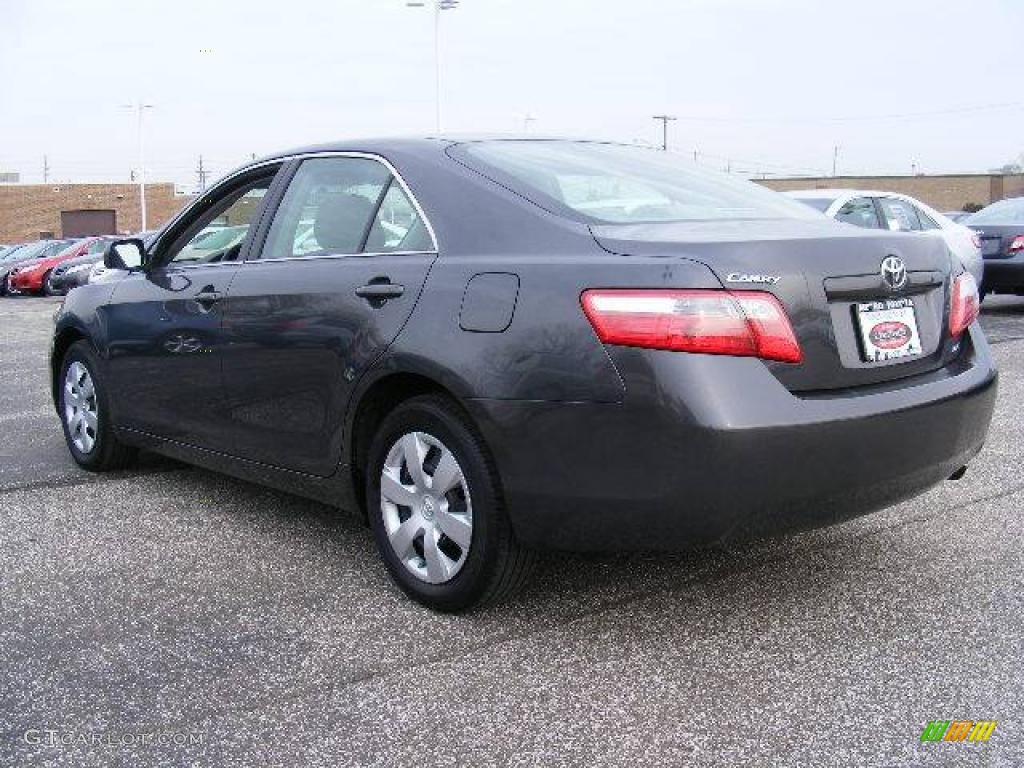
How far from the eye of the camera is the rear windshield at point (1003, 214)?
13.3 m

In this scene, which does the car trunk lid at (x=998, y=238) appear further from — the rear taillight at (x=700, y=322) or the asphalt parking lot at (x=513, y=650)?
the rear taillight at (x=700, y=322)

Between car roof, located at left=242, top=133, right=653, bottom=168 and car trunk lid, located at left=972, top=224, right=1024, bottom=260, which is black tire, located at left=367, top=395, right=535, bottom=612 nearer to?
car roof, located at left=242, top=133, right=653, bottom=168

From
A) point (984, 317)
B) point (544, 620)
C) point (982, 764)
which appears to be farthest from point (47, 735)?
point (984, 317)

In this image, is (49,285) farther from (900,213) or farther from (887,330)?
(887,330)

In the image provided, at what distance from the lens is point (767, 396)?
2965 millimetres

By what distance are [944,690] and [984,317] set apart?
1160 cm

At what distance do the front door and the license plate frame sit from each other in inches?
94.6

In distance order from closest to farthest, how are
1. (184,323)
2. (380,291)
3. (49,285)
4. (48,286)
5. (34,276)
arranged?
1. (380,291)
2. (184,323)
3. (49,285)
4. (48,286)
5. (34,276)

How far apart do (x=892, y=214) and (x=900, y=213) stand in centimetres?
24

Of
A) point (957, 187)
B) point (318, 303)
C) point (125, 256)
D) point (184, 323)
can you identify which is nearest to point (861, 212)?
point (125, 256)

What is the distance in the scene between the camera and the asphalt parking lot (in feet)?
8.94

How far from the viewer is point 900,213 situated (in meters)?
12.5

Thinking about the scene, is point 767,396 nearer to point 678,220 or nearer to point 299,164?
point 678,220

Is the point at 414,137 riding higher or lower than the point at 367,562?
higher
